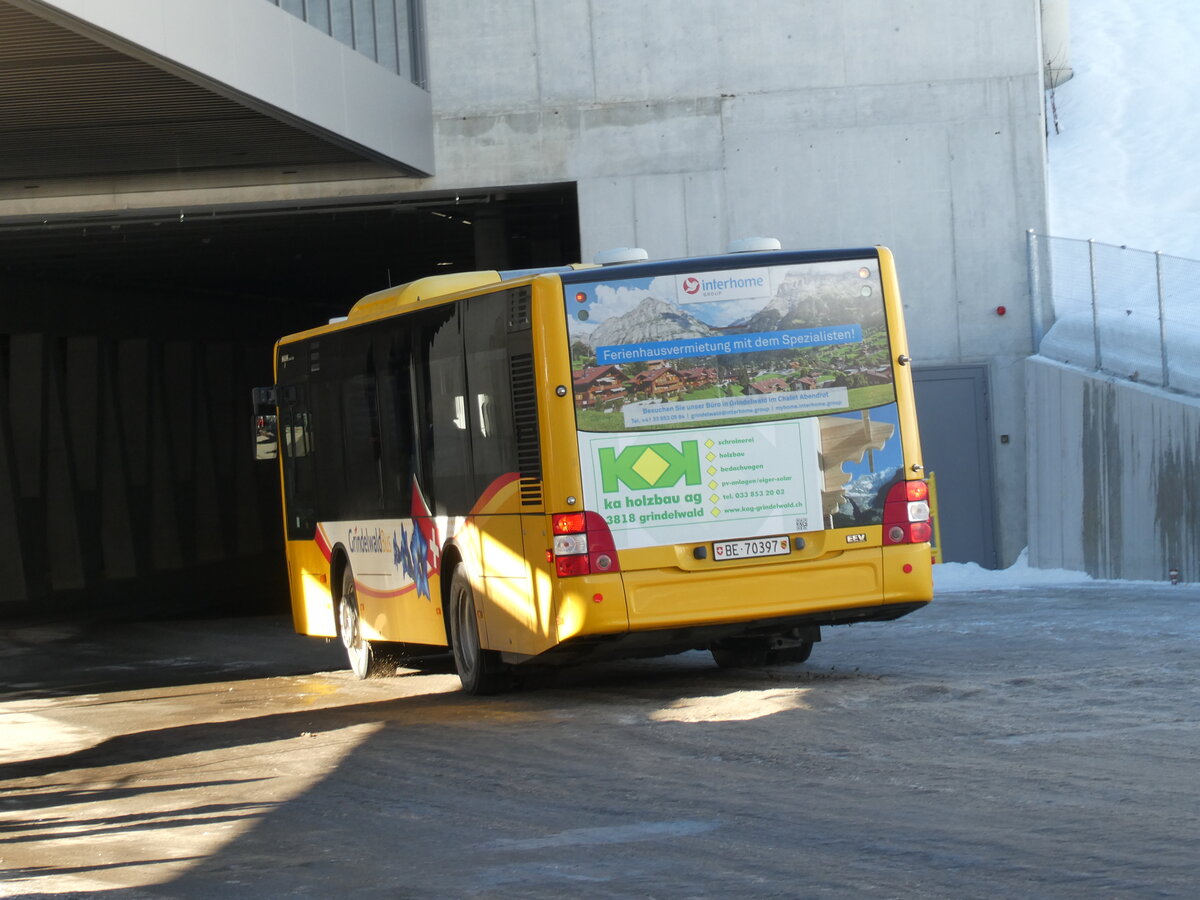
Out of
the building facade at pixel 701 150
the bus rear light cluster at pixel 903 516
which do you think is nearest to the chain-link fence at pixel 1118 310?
the building facade at pixel 701 150

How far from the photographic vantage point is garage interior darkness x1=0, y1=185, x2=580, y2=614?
29.8m

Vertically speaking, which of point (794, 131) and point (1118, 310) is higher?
point (794, 131)

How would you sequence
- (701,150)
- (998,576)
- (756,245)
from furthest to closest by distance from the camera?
(701,150) → (998,576) → (756,245)

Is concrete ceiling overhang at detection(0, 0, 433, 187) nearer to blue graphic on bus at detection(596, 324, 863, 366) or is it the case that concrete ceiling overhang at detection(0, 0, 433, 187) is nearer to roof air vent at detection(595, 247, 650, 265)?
roof air vent at detection(595, 247, 650, 265)

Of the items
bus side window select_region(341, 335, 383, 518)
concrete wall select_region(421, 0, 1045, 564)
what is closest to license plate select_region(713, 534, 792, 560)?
bus side window select_region(341, 335, 383, 518)

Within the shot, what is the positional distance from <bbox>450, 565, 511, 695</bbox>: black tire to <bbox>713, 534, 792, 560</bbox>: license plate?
7.09 ft

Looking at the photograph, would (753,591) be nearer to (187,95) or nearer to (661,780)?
(661,780)

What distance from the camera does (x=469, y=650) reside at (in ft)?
46.4

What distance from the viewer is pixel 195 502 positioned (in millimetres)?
43594

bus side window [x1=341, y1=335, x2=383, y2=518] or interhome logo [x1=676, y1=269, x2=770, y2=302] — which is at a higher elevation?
interhome logo [x1=676, y1=269, x2=770, y2=302]

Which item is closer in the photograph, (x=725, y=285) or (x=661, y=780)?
(x=661, y=780)

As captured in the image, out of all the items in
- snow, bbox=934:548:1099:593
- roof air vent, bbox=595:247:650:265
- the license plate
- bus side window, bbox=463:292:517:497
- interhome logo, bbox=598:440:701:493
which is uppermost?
roof air vent, bbox=595:247:650:265

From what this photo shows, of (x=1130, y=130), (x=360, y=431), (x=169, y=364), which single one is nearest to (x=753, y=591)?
(x=360, y=431)

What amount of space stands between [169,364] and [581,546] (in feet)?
103
